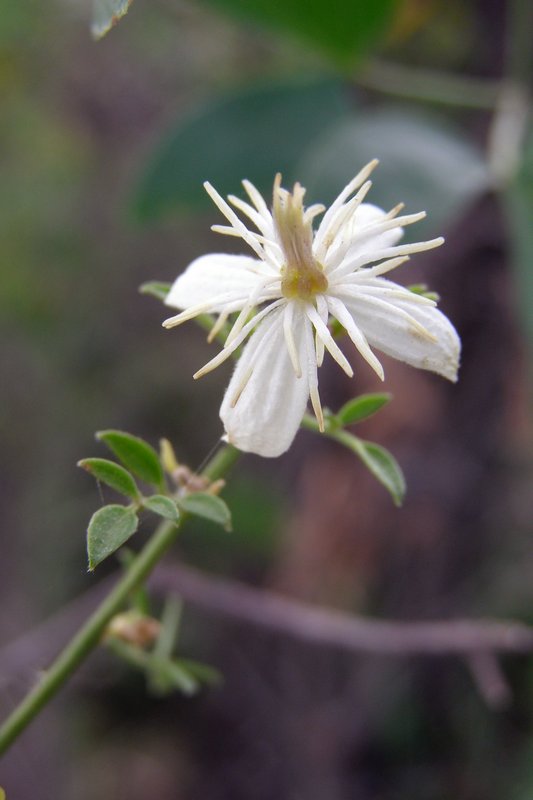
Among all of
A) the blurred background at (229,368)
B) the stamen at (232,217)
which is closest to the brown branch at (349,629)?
the blurred background at (229,368)

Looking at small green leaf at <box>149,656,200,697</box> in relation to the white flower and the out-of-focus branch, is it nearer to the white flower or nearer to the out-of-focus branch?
the white flower

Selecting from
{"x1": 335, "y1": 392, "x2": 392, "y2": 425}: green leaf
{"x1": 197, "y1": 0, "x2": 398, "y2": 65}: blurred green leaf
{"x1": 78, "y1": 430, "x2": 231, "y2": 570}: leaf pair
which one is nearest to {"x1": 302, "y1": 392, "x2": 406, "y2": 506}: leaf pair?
{"x1": 335, "y1": 392, "x2": 392, "y2": 425}: green leaf

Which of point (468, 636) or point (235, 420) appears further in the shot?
point (468, 636)

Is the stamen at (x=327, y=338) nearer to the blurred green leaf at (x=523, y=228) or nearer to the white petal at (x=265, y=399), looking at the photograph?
the white petal at (x=265, y=399)

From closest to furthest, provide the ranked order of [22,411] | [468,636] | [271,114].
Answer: [468,636]
[271,114]
[22,411]

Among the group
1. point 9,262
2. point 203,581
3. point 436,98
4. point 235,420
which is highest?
point 9,262

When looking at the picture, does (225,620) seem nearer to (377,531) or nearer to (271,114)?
(377,531)

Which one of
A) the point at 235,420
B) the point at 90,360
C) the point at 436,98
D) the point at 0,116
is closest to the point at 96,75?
the point at 0,116

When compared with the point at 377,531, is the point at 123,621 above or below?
above
